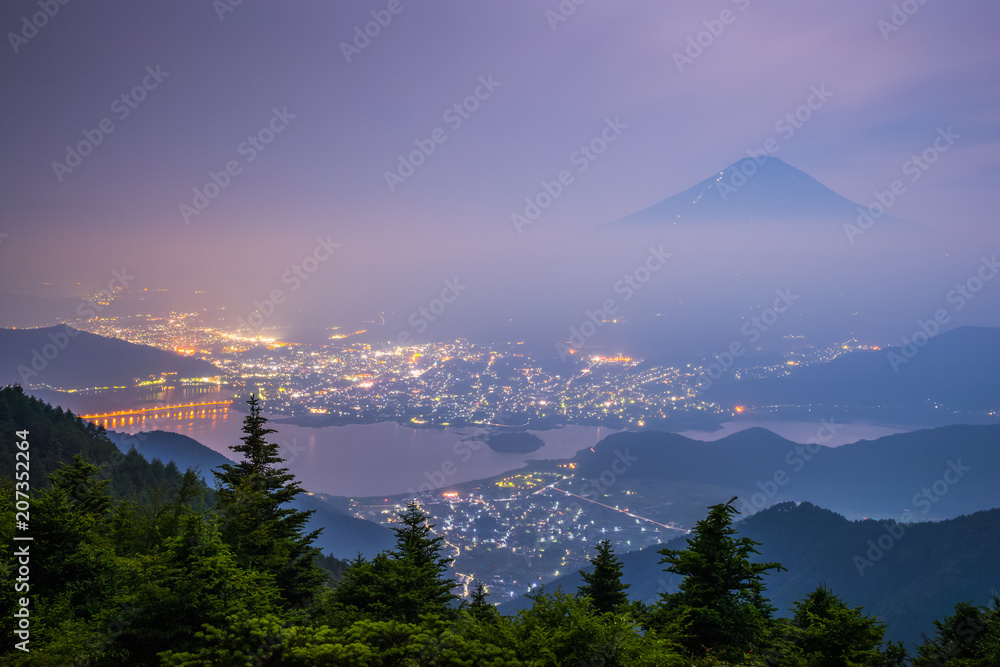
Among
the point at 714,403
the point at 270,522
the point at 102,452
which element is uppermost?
the point at 714,403

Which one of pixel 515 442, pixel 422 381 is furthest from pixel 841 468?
pixel 422 381

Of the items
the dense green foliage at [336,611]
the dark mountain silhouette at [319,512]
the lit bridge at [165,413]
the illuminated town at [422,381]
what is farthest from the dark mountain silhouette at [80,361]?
the dense green foliage at [336,611]

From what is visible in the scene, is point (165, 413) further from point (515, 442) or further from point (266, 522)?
point (266, 522)

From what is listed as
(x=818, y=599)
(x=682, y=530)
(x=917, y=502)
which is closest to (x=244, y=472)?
(x=818, y=599)

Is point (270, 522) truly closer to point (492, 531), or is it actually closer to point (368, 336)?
point (492, 531)

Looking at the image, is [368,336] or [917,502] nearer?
[917,502]

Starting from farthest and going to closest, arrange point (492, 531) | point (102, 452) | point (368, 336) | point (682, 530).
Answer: point (368, 336) < point (682, 530) < point (492, 531) < point (102, 452)
